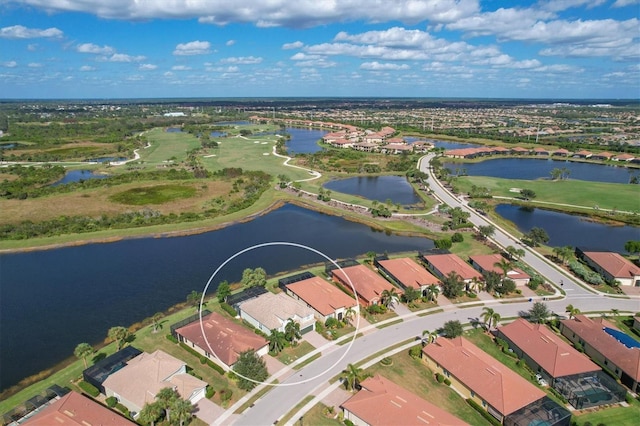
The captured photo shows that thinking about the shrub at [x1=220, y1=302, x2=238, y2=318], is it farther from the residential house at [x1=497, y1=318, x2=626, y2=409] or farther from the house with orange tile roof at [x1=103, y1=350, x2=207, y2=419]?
the residential house at [x1=497, y1=318, x2=626, y2=409]

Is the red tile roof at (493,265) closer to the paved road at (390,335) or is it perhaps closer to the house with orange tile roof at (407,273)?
the paved road at (390,335)

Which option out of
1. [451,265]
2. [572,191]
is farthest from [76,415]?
[572,191]

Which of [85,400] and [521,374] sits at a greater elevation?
[85,400]

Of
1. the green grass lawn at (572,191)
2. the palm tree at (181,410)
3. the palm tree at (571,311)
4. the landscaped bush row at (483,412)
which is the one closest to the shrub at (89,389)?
the palm tree at (181,410)

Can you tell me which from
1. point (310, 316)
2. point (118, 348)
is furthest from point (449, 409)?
point (118, 348)

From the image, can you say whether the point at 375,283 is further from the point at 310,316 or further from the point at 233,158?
the point at 233,158

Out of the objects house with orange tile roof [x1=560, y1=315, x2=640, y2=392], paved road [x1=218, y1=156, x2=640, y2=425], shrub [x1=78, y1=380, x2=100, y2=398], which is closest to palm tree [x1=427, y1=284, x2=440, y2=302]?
paved road [x1=218, y1=156, x2=640, y2=425]
